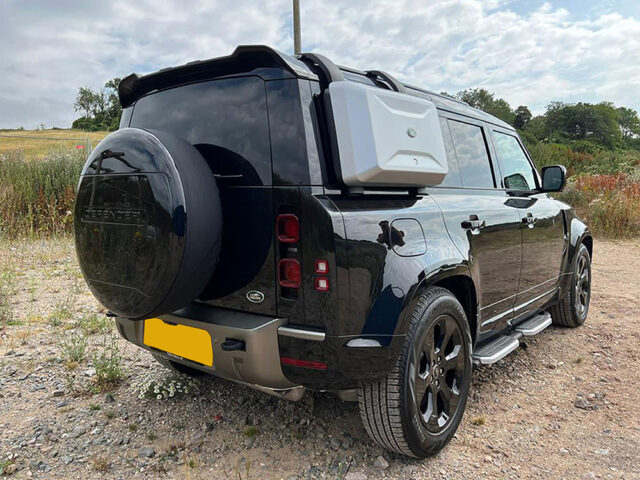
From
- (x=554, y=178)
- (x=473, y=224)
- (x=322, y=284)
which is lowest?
(x=322, y=284)

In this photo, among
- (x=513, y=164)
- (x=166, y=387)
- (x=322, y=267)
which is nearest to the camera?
(x=322, y=267)

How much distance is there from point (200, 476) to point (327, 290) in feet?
3.66

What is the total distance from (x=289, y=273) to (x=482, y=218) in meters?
1.43

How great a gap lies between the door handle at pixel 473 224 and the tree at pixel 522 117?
73079 millimetres

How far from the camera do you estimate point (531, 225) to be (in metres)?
3.42

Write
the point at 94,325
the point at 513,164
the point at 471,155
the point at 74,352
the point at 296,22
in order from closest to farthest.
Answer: the point at 471,155 < the point at 74,352 < the point at 513,164 < the point at 94,325 < the point at 296,22

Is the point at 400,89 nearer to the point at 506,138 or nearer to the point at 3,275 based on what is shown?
the point at 506,138

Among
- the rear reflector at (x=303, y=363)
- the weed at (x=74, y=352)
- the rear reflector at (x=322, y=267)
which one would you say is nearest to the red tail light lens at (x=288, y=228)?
the rear reflector at (x=322, y=267)

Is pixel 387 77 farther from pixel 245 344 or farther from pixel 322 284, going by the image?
pixel 245 344

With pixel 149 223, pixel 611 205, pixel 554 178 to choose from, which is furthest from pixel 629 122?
pixel 149 223

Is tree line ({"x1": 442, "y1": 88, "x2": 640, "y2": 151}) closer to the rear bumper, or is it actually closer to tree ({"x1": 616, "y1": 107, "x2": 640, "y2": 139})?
tree ({"x1": 616, "y1": 107, "x2": 640, "y2": 139})

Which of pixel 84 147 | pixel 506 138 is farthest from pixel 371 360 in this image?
pixel 84 147

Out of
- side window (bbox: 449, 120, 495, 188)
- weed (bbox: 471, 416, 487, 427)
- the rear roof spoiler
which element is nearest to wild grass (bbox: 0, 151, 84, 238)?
the rear roof spoiler

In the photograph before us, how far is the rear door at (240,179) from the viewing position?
77.8 inches
